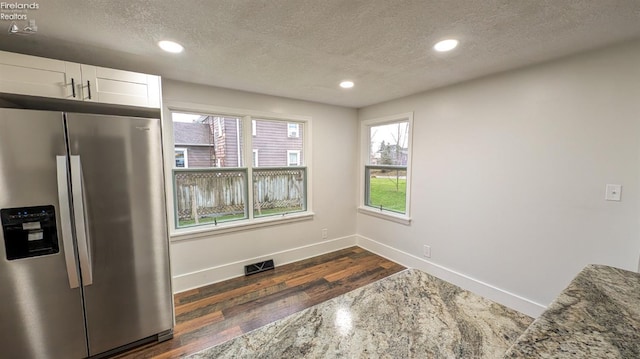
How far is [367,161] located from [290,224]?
1.59m

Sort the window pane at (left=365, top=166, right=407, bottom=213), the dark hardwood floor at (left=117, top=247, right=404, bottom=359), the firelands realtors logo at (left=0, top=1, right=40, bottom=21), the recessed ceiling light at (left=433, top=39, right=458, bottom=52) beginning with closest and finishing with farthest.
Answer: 1. the firelands realtors logo at (left=0, top=1, right=40, bottom=21)
2. the recessed ceiling light at (left=433, top=39, right=458, bottom=52)
3. the dark hardwood floor at (left=117, top=247, right=404, bottom=359)
4. the window pane at (left=365, top=166, right=407, bottom=213)

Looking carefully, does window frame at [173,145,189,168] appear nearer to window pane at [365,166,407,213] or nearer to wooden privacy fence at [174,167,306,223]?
wooden privacy fence at [174,167,306,223]

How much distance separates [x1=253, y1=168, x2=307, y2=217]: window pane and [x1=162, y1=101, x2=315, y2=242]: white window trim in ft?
0.30

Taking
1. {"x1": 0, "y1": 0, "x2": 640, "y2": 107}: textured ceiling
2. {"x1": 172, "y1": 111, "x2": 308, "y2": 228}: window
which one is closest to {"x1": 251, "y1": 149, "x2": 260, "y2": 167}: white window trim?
{"x1": 172, "y1": 111, "x2": 308, "y2": 228}: window

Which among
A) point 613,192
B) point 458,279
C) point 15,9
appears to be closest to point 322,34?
point 15,9

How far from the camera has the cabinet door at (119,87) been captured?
1737 millimetres

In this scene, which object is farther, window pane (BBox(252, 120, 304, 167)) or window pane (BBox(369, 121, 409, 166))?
window pane (BBox(369, 121, 409, 166))

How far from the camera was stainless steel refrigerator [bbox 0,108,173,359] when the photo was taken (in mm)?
1492

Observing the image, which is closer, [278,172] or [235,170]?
[235,170]

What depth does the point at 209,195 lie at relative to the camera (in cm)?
296

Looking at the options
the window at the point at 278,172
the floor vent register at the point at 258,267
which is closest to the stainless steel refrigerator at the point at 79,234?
the floor vent register at the point at 258,267

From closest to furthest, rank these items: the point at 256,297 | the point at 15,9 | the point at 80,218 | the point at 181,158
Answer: the point at 15,9 → the point at 80,218 → the point at 256,297 → the point at 181,158

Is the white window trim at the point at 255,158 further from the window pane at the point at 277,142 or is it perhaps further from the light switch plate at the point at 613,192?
the light switch plate at the point at 613,192

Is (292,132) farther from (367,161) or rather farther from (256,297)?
(256,297)
